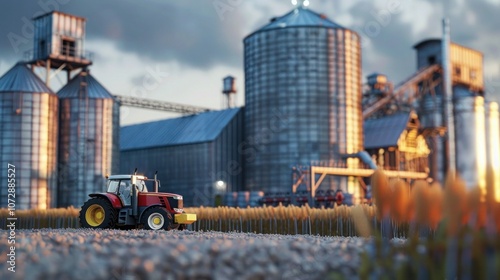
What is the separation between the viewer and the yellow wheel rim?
67.2ft

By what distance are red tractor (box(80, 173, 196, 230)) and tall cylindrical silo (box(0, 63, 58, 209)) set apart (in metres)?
22.8

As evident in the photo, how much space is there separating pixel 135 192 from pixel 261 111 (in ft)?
100

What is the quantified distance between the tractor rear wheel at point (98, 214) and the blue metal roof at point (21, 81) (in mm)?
24568

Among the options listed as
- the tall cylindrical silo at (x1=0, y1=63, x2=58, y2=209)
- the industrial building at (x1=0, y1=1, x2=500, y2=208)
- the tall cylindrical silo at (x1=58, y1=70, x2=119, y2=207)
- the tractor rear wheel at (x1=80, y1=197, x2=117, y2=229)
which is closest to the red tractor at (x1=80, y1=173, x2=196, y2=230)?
the tractor rear wheel at (x1=80, y1=197, x2=117, y2=229)

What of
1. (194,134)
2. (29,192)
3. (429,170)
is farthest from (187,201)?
(429,170)

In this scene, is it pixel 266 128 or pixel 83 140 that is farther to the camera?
pixel 266 128

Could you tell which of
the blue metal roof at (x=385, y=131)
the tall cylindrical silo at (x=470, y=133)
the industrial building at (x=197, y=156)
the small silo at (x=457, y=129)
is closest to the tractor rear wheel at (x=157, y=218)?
the industrial building at (x=197, y=156)

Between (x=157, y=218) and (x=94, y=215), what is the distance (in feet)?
7.80

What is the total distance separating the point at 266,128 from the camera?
4959 cm

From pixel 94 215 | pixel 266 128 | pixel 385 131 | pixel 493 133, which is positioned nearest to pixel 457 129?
pixel 493 133

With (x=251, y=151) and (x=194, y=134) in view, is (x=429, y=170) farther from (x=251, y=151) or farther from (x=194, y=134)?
(x=194, y=134)

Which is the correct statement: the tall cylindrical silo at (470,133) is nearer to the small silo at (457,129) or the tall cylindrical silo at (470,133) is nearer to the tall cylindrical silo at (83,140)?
the small silo at (457,129)

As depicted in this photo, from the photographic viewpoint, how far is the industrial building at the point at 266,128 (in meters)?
43.2

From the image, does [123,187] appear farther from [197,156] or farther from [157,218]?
[197,156]
